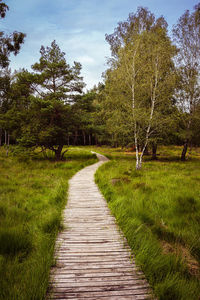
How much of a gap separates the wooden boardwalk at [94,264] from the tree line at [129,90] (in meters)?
9.29

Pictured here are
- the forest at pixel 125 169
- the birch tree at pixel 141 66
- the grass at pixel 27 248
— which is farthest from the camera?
the birch tree at pixel 141 66

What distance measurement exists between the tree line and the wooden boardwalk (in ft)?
30.5

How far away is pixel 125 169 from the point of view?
12.5 metres

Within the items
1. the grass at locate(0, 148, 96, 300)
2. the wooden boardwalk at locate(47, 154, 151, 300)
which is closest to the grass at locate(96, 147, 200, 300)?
the wooden boardwalk at locate(47, 154, 151, 300)

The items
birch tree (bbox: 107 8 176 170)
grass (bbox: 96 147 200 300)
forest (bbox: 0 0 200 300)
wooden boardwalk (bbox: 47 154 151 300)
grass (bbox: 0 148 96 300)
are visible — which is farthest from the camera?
birch tree (bbox: 107 8 176 170)

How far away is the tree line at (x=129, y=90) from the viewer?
12688mm

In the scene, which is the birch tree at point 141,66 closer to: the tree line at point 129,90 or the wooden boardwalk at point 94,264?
the tree line at point 129,90

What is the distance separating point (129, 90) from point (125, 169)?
7.10m

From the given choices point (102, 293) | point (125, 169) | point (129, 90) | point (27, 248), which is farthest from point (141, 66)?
point (102, 293)

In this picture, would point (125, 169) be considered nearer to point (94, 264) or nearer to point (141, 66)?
point (141, 66)

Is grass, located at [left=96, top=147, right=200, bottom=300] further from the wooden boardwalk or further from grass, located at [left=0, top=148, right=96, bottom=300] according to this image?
grass, located at [left=0, top=148, right=96, bottom=300]

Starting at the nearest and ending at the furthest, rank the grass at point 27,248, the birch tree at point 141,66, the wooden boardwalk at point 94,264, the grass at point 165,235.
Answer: the grass at point 27,248
the wooden boardwalk at point 94,264
the grass at point 165,235
the birch tree at point 141,66

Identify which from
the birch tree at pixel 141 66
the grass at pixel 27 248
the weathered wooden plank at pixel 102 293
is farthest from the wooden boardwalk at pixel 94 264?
the birch tree at pixel 141 66

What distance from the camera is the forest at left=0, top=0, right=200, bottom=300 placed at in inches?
111
